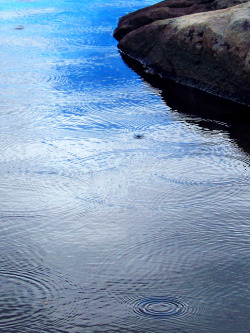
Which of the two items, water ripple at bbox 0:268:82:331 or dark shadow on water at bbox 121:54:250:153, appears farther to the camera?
dark shadow on water at bbox 121:54:250:153

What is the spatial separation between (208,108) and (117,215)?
180 cm

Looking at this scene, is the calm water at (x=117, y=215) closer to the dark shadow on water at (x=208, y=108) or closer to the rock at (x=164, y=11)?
the dark shadow on water at (x=208, y=108)

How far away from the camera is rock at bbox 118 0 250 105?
4.02 m

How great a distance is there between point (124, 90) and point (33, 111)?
0.87m

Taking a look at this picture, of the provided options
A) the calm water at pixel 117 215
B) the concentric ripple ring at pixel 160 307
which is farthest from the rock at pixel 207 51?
the concentric ripple ring at pixel 160 307

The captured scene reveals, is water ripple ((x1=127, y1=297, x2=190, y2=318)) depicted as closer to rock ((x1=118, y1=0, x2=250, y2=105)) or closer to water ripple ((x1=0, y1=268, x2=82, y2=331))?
water ripple ((x1=0, y1=268, x2=82, y2=331))

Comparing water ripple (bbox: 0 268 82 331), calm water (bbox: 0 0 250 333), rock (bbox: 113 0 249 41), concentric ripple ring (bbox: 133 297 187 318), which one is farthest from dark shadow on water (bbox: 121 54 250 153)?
water ripple (bbox: 0 268 82 331)

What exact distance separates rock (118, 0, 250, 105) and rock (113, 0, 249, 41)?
0.65m

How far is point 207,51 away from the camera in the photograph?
433cm

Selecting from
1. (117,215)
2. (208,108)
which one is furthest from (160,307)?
(208,108)

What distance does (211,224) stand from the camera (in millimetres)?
2301

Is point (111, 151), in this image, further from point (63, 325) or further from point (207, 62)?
point (207, 62)

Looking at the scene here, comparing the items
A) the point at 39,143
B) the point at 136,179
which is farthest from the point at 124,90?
the point at 136,179

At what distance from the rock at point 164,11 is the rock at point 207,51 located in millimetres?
650
